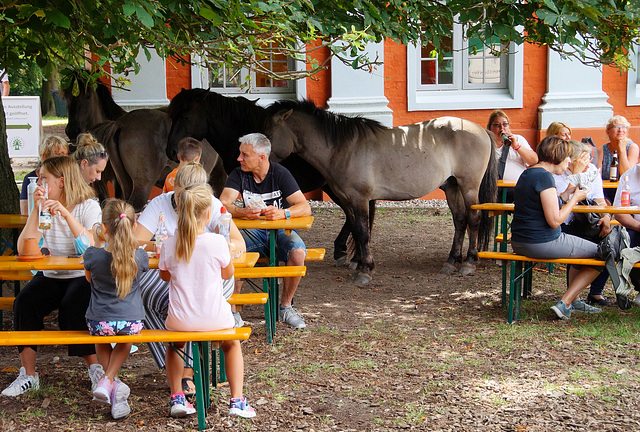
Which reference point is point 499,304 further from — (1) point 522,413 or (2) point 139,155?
(2) point 139,155

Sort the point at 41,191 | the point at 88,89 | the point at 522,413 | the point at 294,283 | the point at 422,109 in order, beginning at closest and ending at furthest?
the point at 522,413
the point at 41,191
the point at 294,283
the point at 88,89
the point at 422,109

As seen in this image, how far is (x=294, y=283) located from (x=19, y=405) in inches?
82.1

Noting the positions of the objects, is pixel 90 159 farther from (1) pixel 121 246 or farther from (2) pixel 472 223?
(2) pixel 472 223

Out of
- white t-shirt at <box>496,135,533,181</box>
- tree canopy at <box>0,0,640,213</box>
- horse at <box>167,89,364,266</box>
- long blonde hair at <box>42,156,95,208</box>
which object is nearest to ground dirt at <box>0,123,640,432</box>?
long blonde hair at <box>42,156,95,208</box>

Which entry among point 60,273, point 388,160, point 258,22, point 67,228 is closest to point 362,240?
point 388,160

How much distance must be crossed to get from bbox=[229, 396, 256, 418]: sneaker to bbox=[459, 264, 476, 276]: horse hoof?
379 cm

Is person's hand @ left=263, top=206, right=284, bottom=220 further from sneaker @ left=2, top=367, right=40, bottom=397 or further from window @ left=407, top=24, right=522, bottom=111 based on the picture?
window @ left=407, top=24, right=522, bottom=111

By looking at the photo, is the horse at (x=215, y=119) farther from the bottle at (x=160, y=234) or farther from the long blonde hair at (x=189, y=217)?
the long blonde hair at (x=189, y=217)

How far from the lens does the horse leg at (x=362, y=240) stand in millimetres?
6660

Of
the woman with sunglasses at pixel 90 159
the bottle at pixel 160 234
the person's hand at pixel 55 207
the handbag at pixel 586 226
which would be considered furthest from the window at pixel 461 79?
the person's hand at pixel 55 207

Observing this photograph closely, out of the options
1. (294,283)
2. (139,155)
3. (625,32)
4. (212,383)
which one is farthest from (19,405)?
(625,32)

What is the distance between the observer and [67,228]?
13.9ft

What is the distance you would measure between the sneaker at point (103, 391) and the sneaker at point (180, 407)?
0.31 meters

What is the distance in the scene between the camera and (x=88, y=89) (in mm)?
8414
